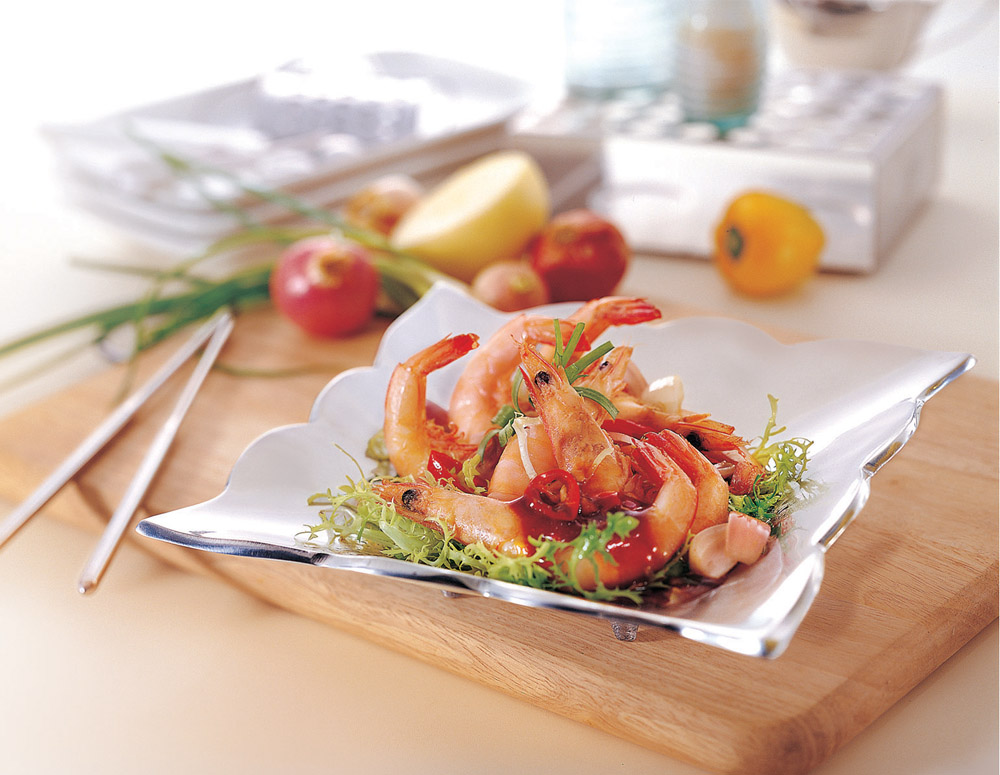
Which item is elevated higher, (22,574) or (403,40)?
(22,574)

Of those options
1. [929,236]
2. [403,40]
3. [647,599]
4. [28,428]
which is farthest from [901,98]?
[403,40]

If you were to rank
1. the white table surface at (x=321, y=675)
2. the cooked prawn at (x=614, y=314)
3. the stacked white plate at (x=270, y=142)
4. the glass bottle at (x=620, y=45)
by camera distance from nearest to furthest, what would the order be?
the white table surface at (x=321, y=675)
the cooked prawn at (x=614, y=314)
the stacked white plate at (x=270, y=142)
the glass bottle at (x=620, y=45)

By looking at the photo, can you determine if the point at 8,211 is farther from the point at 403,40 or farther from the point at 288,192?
the point at 403,40

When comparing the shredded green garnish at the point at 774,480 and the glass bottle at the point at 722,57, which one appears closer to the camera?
the shredded green garnish at the point at 774,480

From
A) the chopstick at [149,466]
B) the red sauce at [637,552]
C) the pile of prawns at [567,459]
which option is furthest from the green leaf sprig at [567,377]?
the chopstick at [149,466]

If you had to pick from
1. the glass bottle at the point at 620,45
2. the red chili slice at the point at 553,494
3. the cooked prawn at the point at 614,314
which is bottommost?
the glass bottle at the point at 620,45

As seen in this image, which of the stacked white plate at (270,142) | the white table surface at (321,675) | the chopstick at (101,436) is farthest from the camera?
the stacked white plate at (270,142)

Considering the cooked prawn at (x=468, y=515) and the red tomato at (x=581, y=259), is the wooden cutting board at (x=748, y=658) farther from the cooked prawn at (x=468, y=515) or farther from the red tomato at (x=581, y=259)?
the red tomato at (x=581, y=259)
